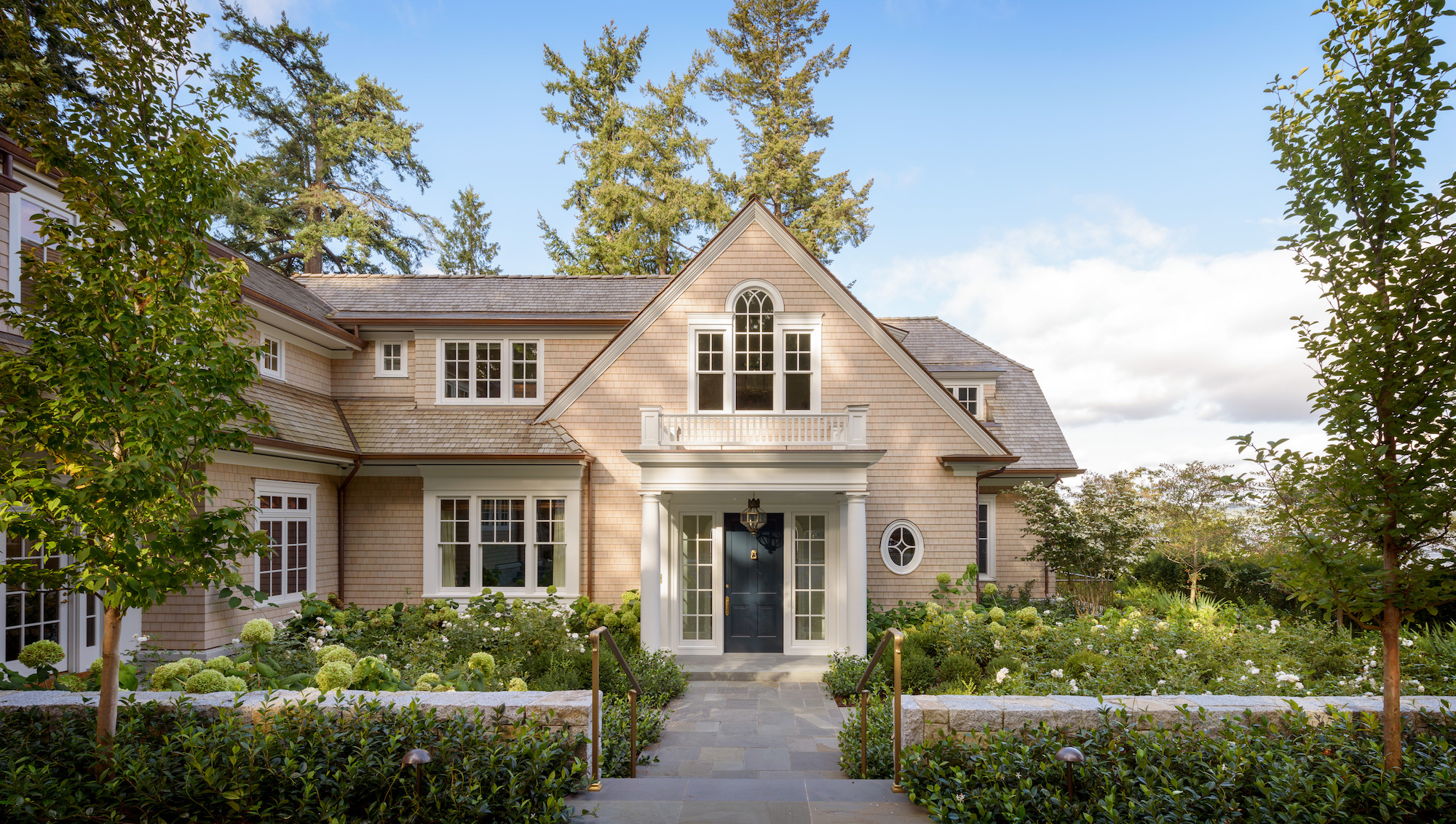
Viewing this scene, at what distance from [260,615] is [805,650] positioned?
8.82 meters

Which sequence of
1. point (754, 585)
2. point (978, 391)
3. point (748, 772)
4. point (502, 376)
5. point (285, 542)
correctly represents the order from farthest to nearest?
point (978, 391) < point (502, 376) < point (754, 585) < point (285, 542) < point (748, 772)

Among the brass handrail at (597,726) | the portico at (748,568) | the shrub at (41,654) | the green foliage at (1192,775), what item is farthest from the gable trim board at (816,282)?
the green foliage at (1192,775)

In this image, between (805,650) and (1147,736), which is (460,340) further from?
(1147,736)

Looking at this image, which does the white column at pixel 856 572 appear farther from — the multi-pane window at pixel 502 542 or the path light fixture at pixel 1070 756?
the path light fixture at pixel 1070 756

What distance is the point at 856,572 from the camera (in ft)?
35.6

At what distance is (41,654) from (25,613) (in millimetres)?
1763

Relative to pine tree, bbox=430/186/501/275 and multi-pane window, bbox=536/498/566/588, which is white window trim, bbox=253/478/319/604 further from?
pine tree, bbox=430/186/501/275

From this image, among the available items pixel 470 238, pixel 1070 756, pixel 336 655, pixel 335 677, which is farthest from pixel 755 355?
pixel 470 238

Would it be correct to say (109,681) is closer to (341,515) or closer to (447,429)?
(447,429)

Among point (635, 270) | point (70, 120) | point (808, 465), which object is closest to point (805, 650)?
point (808, 465)

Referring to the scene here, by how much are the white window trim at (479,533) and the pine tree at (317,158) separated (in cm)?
1793

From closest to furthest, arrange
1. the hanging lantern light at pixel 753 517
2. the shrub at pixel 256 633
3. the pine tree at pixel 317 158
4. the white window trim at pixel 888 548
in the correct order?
1. the shrub at pixel 256 633
2. the hanging lantern light at pixel 753 517
3. the white window trim at pixel 888 548
4. the pine tree at pixel 317 158

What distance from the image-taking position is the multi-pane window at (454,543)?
13.1 metres

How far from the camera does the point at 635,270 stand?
26.4m
